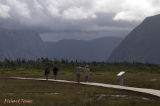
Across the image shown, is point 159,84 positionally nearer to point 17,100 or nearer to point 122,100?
point 122,100

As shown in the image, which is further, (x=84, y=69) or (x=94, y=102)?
(x=84, y=69)

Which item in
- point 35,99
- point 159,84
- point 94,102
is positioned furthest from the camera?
point 159,84

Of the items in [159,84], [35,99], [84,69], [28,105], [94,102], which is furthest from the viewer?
[84,69]

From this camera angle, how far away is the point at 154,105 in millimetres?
23922

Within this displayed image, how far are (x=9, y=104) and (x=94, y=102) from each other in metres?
5.72

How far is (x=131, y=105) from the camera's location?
24.3m

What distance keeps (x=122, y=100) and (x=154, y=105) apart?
321cm

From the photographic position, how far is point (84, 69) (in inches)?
1859

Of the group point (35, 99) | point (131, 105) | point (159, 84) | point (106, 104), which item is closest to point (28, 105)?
point (35, 99)

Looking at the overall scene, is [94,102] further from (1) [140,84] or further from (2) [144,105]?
(1) [140,84]

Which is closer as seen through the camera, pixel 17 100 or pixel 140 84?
pixel 17 100

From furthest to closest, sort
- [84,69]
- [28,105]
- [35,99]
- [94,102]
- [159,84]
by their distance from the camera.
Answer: [84,69]
[159,84]
[35,99]
[94,102]
[28,105]

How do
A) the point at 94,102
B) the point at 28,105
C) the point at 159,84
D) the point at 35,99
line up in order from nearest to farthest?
the point at 28,105 < the point at 94,102 < the point at 35,99 < the point at 159,84

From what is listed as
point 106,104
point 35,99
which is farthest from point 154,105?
point 35,99
